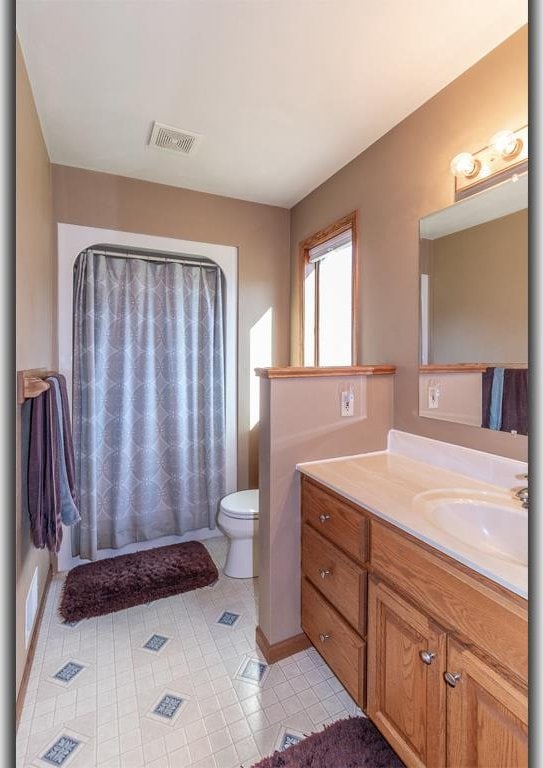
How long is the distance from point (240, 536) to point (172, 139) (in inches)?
86.7

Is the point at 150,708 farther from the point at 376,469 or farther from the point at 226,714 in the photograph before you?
the point at 376,469

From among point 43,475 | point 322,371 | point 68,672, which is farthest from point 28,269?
point 68,672

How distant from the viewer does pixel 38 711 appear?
4.35ft

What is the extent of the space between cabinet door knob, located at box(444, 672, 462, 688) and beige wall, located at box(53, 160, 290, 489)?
1890mm

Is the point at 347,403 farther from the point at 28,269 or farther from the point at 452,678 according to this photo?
the point at 28,269

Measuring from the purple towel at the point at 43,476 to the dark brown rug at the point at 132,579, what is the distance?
0.68 m

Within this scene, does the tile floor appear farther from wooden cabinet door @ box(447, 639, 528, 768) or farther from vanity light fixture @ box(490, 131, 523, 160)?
vanity light fixture @ box(490, 131, 523, 160)

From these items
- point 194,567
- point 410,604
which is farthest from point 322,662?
point 194,567

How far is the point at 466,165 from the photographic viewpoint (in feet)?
4.48

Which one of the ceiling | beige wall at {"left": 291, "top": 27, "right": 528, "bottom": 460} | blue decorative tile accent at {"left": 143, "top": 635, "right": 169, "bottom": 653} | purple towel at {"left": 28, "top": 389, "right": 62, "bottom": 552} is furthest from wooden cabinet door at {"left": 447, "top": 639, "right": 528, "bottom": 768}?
the ceiling

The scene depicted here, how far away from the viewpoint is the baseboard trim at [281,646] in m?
1.54

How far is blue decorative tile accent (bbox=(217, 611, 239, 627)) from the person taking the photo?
5.81 ft

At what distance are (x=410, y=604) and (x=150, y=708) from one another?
107 centimetres

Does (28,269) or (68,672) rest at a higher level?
(28,269)
